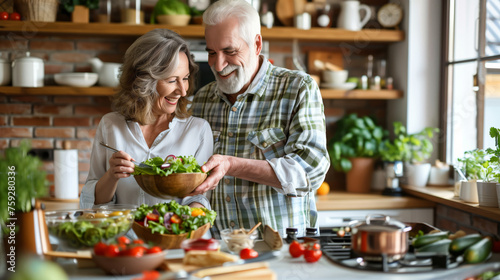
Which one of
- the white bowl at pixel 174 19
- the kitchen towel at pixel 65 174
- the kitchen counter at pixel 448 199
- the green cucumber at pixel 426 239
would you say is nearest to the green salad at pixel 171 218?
the green cucumber at pixel 426 239

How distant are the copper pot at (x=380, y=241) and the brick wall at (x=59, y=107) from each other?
262cm

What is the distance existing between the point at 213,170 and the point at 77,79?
191cm

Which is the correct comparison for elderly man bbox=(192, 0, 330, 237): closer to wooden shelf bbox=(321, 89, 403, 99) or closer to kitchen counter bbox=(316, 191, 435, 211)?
kitchen counter bbox=(316, 191, 435, 211)

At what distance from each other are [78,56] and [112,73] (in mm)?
388

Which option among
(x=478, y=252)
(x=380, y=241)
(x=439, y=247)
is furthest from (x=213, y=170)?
(x=478, y=252)

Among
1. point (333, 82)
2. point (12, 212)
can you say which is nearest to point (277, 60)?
point (333, 82)

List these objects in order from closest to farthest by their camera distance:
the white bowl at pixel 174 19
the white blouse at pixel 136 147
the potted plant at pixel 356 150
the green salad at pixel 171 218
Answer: the green salad at pixel 171 218
the white blouse at pixel 136 147
the white bowl at pixel 174 19
the potted plant at pixel 356 150

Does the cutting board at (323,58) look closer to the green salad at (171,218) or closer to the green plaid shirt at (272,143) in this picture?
the green plaid shirt at (272,143)

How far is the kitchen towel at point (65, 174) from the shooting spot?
3412 mm

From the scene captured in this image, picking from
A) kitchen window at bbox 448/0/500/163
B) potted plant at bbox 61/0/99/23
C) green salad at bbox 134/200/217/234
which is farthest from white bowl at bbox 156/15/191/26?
green salad at bbox 134/200/217/234

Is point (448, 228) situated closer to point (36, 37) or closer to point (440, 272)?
point (440, 272)

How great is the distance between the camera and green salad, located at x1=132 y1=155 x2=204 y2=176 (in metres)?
1.71

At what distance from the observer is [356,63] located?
3.98 meters

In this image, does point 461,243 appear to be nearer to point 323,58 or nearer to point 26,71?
point 323,58
